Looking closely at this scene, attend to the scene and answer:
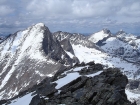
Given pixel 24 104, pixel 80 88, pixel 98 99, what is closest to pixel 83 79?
pixel 80 88

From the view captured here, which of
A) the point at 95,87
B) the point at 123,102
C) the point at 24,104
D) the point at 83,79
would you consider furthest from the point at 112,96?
the point at 24,104

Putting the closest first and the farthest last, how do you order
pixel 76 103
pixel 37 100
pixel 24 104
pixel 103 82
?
pixel 76 103, pixel 37 100, pixel 103 82, pixel 24 104

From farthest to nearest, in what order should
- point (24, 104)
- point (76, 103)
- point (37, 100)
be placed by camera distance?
point (24, 104) < point (37, 100) < point (76, 103)

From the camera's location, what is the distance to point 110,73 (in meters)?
58.5

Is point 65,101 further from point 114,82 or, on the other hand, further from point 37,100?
point 114,82

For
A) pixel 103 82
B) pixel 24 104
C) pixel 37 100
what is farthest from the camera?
pixel 24 104

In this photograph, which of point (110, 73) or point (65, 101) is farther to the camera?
point (110, 73)

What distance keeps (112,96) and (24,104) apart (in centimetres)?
2431

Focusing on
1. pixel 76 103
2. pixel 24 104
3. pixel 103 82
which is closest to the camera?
pixel 76 103

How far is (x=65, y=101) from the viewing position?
42.8 meters

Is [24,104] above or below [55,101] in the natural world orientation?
below

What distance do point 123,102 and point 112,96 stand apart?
8.08 ft

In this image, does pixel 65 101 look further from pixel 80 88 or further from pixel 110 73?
pixel 110 73

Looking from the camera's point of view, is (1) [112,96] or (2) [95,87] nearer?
(1) [112,96]
